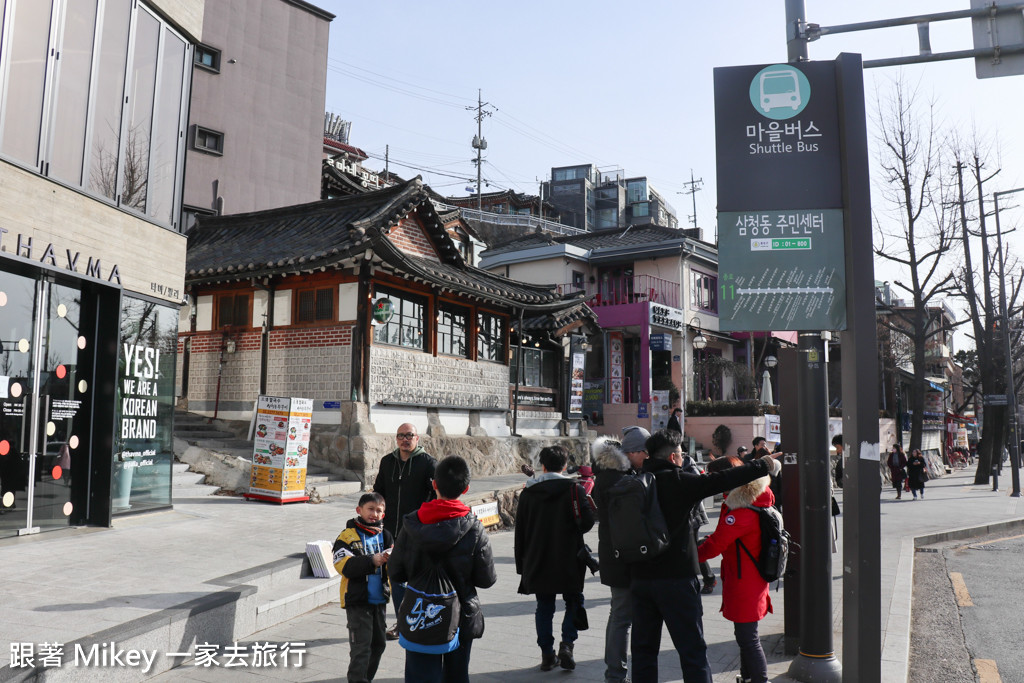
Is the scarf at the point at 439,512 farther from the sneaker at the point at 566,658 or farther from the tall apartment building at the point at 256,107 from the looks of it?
the tall apartment building at the point at 256,107

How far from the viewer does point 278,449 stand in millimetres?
12305

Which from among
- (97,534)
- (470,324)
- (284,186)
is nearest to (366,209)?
(470,324)

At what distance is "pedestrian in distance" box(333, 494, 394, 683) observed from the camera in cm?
489

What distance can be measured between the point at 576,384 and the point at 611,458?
18.8m

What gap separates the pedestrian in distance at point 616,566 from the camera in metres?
5.00

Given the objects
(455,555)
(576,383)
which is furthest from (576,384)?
(455,555)

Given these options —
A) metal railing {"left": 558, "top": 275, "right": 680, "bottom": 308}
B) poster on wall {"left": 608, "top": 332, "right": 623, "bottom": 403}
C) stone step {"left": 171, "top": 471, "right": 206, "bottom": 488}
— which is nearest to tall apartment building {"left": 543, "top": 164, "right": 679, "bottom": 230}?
metal railing {"left": 558, "top": 275, "right": 680, "bottom": 308}

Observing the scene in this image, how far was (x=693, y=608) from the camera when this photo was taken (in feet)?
14.0

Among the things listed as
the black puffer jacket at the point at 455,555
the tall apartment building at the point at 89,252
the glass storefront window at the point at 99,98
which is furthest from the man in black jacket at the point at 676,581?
the glass storefront window at the point at 99,98

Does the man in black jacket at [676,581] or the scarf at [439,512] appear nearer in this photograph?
the scarf at [439,512]

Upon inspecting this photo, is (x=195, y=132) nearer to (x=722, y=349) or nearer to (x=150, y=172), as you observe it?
(x=150, y=172)

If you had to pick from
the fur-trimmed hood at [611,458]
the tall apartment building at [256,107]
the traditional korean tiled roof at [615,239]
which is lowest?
the fur-trimmed hood at [611,458]

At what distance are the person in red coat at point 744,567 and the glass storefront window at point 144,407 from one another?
8240 mm

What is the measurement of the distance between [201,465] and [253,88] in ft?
61.9
